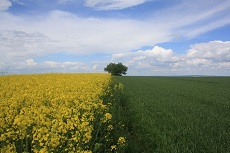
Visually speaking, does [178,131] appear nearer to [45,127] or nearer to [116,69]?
[45,127]

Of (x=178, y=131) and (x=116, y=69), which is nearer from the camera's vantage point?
(x=178, y=131)

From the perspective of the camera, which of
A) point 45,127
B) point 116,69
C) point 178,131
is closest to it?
point 45,127

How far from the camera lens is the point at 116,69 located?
3738 inches

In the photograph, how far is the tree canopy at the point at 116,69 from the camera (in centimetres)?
9482

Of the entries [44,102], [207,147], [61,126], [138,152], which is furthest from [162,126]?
[61,126]

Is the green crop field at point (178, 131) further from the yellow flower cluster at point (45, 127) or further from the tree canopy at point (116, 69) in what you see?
the tree canopy at point (116, 69)

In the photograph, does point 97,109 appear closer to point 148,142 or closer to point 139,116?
point 148,142

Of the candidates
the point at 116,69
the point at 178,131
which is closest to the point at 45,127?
the point at 178,131

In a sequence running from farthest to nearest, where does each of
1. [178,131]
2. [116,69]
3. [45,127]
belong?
[116,69], [178,131], [45,127]

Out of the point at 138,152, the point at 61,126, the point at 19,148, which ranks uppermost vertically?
the point at 61,126

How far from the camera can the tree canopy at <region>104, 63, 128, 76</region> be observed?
94.8 metres

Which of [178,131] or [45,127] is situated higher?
[45,127]

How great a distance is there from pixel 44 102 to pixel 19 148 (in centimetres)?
301

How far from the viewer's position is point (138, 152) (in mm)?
7484
